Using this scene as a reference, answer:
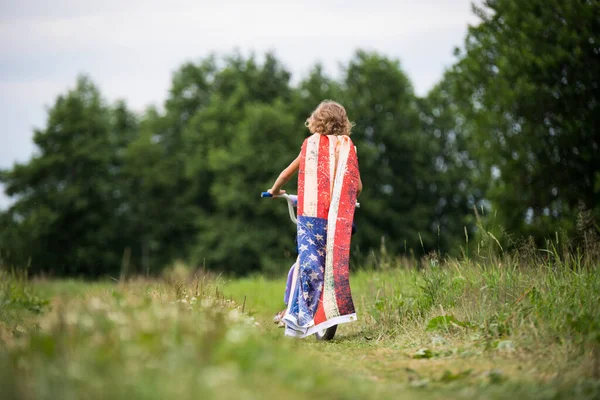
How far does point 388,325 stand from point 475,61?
12745 millimetres

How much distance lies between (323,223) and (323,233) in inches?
3.8

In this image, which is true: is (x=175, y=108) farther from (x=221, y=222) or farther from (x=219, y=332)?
(x=219, y=332)

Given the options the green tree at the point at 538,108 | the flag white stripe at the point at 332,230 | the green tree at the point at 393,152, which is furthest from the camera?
the green tree at the point at 393,152

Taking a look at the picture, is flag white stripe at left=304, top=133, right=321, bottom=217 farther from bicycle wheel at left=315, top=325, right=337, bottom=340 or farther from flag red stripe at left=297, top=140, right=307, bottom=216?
bicycle wheel at left=315, top=325, right=337, bottom=340

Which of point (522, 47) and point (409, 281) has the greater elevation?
point (522, 47)

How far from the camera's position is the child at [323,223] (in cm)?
647

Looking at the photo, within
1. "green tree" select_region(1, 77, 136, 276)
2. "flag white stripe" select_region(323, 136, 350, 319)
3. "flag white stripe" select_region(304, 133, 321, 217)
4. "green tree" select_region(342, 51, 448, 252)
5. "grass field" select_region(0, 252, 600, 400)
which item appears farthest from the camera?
"green tree" select_region(1, 77, 136, 276)

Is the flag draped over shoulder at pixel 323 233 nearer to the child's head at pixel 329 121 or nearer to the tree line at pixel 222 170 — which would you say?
the child's head at pixel 329 121

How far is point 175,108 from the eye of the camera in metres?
40.0

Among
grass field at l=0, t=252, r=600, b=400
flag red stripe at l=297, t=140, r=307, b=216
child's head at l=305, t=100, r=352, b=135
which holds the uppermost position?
child's head at l=305, t=100, r=352, b=135

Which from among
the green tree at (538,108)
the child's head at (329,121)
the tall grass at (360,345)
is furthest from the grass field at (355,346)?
the green tree at (538,108)

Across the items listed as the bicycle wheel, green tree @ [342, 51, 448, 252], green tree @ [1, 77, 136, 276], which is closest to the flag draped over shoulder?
the bicycle wheel

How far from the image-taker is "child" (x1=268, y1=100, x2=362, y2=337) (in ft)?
21.2

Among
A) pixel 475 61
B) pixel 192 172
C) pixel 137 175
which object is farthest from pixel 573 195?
pixel 137 175
